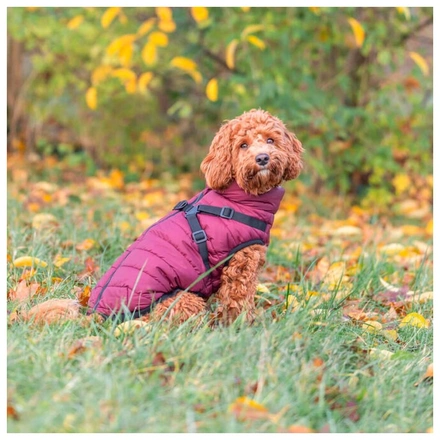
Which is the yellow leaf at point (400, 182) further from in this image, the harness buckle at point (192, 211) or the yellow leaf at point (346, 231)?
the harness buckle at point (192, 211)

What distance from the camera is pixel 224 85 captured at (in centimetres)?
756

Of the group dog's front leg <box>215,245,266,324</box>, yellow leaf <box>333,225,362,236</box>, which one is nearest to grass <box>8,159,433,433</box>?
dog's front leg <box>215,245,266,324</box>

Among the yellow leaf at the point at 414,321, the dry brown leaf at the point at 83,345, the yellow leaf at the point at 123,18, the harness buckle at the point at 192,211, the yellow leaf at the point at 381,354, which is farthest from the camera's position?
the yellow leaf at the point at 123,18

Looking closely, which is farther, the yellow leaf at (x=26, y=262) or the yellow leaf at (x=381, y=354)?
the yellow leaf at (x=26, y=262)

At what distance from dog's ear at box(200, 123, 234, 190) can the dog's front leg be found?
381mm

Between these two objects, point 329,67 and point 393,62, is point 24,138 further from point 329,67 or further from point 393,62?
point 393,62

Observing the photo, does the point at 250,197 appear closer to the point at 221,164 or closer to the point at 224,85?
the point at 221,164

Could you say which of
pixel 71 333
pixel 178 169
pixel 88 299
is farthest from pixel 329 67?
pixel 71 333

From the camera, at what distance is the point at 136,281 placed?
11.0ft

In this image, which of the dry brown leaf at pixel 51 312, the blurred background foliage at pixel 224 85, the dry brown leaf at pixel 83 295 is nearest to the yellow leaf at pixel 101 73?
the blurred background foliage at pixel 224 85

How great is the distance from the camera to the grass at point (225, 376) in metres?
2.50

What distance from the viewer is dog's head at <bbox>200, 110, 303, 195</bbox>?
3.48m

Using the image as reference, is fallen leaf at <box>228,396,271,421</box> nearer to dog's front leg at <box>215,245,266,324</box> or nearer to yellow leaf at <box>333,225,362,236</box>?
dog's front leg at <box>215,245,266,324</box>
